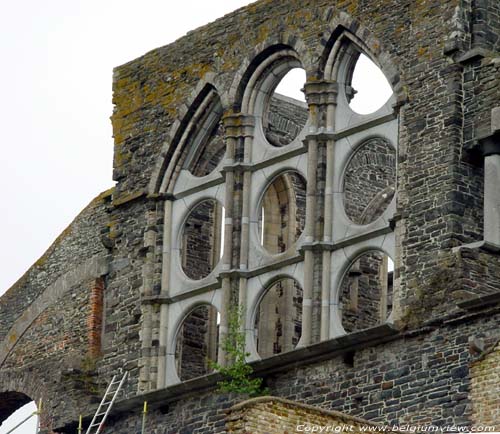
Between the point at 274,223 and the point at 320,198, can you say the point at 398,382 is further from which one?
the point at 274,223

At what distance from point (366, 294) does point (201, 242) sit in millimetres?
2220

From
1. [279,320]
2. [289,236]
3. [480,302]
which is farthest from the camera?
[289,236]

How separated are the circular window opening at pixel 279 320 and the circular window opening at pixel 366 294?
718 millimetres

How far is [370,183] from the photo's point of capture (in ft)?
124

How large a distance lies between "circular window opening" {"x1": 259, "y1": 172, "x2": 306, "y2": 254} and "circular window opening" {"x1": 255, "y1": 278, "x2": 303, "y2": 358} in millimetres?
538

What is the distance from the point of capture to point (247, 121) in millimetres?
34062

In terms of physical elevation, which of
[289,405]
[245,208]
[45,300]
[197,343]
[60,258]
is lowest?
[289,405]

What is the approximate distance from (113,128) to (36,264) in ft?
9.95

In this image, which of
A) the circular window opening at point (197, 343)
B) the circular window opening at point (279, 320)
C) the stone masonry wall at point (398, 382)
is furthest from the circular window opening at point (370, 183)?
the stone masonry wall at point (398, 382)

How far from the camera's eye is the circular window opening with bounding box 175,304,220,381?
34.2 meters

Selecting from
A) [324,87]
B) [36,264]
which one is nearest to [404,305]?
[324,87]

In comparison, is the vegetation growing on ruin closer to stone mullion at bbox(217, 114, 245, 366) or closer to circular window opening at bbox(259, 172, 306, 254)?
stone mullion at bbox(217, 114, 245, 366)

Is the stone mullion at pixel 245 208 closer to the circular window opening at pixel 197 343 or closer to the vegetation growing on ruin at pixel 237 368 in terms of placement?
the vegetation growing on ruin at pixel 237 368

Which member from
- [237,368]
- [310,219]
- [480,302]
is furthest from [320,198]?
[480,302]
